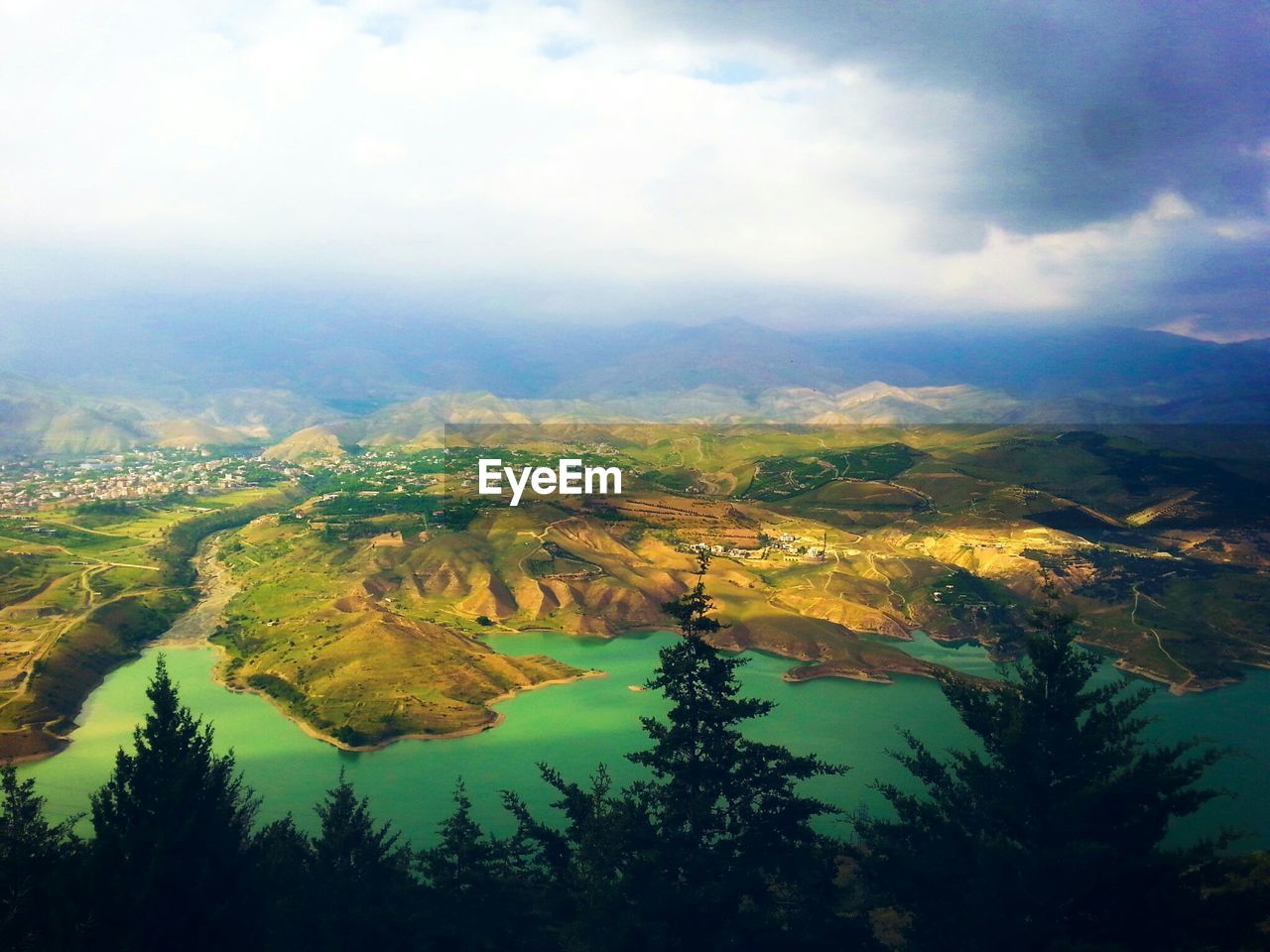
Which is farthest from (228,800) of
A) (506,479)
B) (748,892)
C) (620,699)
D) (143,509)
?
(143,509)

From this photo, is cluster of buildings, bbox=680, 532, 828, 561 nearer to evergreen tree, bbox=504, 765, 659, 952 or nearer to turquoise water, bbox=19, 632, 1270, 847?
turquoise water, bbox=19, 632, 1270, 847

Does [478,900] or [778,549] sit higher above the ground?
[478,900]

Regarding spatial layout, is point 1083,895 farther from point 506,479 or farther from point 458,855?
point 506,479

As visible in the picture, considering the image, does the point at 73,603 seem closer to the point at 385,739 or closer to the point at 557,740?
the point at 385,739

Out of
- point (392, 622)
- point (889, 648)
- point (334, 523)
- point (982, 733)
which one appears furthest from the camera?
point (334, 523)

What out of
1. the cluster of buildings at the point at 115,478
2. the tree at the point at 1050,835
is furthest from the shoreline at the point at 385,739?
the cluster of buildings at the point at 115,478

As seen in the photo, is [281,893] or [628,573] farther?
[628,573]

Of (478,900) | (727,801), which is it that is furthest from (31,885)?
(727,801)
